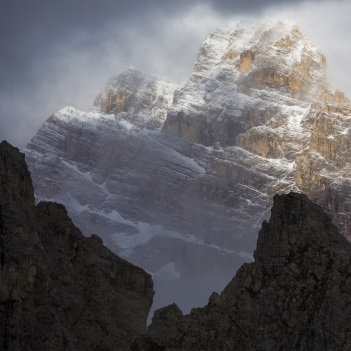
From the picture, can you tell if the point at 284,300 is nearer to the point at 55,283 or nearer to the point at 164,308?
the point at 164,308

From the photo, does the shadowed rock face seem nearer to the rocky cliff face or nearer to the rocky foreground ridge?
the rocky foreground ridge

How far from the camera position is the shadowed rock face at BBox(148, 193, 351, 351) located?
91125 millimetres

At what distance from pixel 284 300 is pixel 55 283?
55.2 ft

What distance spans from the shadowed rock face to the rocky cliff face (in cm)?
539

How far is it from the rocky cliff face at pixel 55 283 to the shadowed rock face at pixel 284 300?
5.39 m

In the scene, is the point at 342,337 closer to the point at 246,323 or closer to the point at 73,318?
the point at 246,323

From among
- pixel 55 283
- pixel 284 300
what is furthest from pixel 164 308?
pixel 284 300

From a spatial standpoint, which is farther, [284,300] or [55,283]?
[55,283]

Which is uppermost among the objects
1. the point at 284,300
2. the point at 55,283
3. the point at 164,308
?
the point at 284,300

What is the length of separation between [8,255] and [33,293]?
3.58m

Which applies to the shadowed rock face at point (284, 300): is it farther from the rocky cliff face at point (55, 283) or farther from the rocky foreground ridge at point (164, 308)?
the rocky cliff face at point (55, 283)

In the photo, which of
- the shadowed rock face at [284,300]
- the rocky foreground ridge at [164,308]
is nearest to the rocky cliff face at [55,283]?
the rocky foreground ridge at [164,308]

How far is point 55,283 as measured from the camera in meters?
95.2

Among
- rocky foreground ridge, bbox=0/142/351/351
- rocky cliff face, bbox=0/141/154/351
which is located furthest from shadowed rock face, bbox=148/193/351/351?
rocky cliff face, bbox=0/141/154/351
